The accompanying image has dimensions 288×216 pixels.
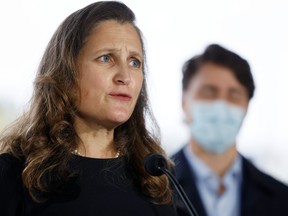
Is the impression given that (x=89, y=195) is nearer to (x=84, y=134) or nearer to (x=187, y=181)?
(x=84, y=134)

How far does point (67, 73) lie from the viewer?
1.64m

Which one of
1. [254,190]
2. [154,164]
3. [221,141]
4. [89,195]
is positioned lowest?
[254,190]

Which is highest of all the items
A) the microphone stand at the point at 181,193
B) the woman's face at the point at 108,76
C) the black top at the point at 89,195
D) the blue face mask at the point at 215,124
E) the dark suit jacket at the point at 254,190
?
the woman's face at the point at 108,76

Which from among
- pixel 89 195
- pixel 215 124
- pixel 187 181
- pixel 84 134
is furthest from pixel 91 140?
pixel 215 124

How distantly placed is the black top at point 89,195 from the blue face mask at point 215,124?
2.81 feet

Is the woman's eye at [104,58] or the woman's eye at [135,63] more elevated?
the woman's eye at [104,58]

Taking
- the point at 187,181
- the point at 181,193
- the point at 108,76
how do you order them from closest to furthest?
the point at 181,193 → the point at 108,76 → the point at 187,181

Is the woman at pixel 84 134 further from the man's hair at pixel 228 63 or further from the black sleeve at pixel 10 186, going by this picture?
the man's hair at pixel 228 63

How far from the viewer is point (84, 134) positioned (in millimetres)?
1649

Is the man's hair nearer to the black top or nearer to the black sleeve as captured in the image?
the black top

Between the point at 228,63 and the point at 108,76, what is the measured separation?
1074mm

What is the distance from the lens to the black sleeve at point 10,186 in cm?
146

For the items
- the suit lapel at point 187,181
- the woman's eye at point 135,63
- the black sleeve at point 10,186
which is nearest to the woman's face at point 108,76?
the woman's eye at point 135,63

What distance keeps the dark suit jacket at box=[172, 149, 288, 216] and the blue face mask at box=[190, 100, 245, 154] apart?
0.38ft
